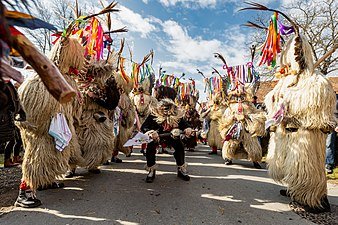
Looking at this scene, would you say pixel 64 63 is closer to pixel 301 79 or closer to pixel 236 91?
pixel 301 79

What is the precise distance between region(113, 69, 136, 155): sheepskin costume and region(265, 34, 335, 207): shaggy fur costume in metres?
3.56

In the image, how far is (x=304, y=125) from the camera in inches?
113

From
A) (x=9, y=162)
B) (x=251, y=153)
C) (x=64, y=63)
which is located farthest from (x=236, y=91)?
(x=9, y=162)

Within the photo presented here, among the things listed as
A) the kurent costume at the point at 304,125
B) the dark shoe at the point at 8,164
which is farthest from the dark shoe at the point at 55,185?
the kurent costume at the point at 304,125

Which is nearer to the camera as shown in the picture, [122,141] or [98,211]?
[98,211]

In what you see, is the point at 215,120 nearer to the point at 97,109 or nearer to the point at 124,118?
the point at 124,118

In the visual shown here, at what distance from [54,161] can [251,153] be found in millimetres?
4236

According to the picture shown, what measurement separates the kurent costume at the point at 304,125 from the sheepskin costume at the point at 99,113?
2565 mm

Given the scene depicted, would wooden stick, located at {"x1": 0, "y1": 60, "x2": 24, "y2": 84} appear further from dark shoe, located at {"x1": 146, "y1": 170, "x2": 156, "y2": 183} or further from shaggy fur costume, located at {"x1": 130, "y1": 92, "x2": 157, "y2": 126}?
shaggy fur costume, located at {"x1": 130, "y1": 92, "x2": 157, "y2": 126}

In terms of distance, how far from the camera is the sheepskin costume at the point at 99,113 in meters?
3.92

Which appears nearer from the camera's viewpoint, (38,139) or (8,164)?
(38,139)

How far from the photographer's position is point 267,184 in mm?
4203

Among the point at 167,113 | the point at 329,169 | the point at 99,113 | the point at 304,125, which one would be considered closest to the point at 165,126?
the point at 167,113

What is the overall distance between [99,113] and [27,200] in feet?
5.71
